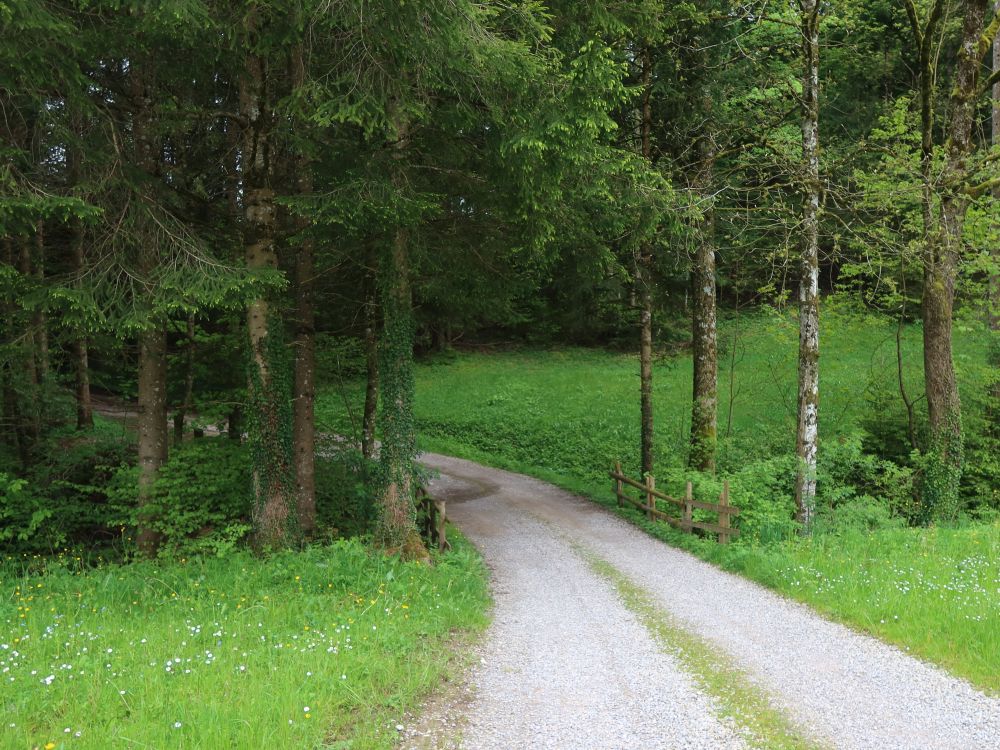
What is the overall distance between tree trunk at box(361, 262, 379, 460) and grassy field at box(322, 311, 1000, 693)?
Result: 0.78 metres

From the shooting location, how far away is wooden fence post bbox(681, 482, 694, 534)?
12.4 metres

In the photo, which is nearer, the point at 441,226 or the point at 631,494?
the point at 441,226

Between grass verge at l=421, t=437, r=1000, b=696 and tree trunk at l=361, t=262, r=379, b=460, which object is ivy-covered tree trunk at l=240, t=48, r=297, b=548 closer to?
tree trunk at l=361, t=262, r=379, b=460

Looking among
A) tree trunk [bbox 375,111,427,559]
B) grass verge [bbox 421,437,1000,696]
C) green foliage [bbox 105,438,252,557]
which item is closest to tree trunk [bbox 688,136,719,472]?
grass verge [bbox 421,437,1000,696]

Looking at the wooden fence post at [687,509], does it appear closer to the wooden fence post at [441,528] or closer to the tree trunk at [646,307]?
the tree trunk at [646,307]

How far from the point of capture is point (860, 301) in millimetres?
15477

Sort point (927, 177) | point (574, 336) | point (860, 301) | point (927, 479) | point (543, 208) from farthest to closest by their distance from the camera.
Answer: point (574, 336) < point (860, 301) < point (927, 479) < point (927, 177) < point (543, 208)

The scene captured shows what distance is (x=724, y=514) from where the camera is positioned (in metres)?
11.4

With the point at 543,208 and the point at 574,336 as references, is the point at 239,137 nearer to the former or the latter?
the point at 543,208

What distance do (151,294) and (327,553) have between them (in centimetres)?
438

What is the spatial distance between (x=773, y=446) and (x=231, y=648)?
15510 mm

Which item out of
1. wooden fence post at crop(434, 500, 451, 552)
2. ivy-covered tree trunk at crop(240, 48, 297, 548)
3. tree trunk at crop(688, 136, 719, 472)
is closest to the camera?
ivy-covered tree trunk at crop(240, 48, 297, 548)

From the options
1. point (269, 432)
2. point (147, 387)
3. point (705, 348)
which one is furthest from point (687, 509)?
point (147, 387)

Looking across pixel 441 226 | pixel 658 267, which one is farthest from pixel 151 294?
pixel 658 267
